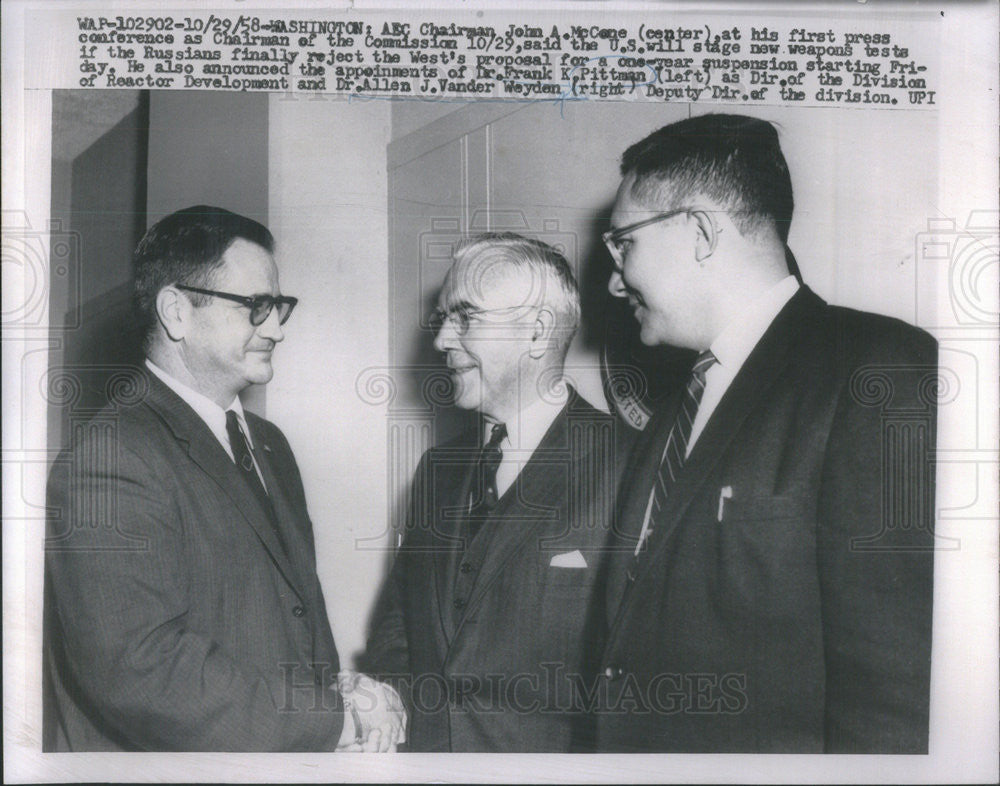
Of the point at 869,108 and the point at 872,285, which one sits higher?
the point at 869,108

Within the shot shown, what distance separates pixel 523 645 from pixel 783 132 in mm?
1276

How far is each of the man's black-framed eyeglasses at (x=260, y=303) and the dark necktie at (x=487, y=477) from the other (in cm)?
53

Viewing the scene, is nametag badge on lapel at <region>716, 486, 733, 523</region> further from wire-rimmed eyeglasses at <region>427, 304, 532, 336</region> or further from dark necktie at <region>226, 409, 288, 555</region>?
dark necktie at <region>226, 409, 288, 555</region>

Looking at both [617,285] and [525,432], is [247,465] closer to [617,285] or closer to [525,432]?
[525,432]

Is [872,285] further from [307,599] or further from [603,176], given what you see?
[307,599]

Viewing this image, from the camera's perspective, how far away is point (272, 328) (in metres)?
2.00

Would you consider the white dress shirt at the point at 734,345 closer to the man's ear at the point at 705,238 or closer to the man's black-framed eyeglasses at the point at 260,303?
the man's ear at the point at 705,238

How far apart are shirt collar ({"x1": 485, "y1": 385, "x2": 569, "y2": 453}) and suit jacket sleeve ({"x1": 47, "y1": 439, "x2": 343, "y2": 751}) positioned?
0.69m

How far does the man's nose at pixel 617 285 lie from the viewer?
77.7 inches

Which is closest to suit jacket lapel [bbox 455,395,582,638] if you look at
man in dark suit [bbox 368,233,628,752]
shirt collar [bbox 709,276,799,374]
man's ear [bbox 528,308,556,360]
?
man in dark suit [bbox 368,233,628,752]

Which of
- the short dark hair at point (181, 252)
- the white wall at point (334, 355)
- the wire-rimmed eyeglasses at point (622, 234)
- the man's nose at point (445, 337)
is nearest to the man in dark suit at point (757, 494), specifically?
the wire-rimmed eyeglasses at point (622, 234)

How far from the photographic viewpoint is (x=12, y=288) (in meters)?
2.03

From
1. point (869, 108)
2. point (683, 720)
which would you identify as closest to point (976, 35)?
point (869, 108)

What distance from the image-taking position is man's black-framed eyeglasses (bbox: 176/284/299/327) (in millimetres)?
1973
